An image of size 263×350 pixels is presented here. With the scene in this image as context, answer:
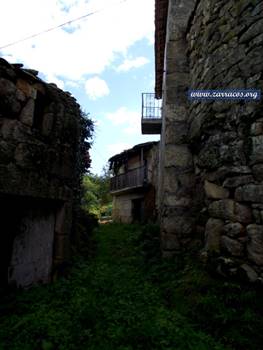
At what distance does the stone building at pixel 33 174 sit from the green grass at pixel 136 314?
432mm

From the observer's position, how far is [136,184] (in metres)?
15.4

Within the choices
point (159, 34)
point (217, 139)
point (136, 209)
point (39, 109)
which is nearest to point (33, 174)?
point (39, 109)

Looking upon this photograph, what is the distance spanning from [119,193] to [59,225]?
13431 millimetres

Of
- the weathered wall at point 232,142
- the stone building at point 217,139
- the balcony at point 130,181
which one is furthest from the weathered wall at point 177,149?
the balcony at point 130,181

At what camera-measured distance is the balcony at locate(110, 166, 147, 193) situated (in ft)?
48.8

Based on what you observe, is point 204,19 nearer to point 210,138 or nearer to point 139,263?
point 210,138

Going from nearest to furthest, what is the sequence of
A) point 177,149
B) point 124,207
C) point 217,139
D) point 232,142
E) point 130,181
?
1. point 232,142
2. point 217,139
3. point 177,149
4. point 130,181
5. point 124,207

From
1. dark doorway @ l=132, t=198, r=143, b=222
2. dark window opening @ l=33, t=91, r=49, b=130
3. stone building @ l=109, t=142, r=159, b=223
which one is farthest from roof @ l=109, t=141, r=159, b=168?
dark window opening @ l=33, t=91, r=49, b=130

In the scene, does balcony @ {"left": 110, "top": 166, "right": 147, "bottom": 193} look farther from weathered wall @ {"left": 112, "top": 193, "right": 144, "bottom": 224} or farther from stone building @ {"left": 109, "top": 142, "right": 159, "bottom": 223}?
weathered wall @ {"left": 112, "top": 193, "right": 144, "bottom": 224}

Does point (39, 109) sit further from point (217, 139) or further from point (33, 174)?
point (217, 139)

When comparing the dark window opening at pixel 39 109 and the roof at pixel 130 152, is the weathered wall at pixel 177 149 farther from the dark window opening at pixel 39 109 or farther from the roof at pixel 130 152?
the roof at pixel 130 152

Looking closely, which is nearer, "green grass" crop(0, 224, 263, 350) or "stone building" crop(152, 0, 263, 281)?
"green grass" crop(0, 224, 263, 350)

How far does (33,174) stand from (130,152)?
13.8m

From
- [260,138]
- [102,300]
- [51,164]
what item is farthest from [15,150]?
[260,138]
